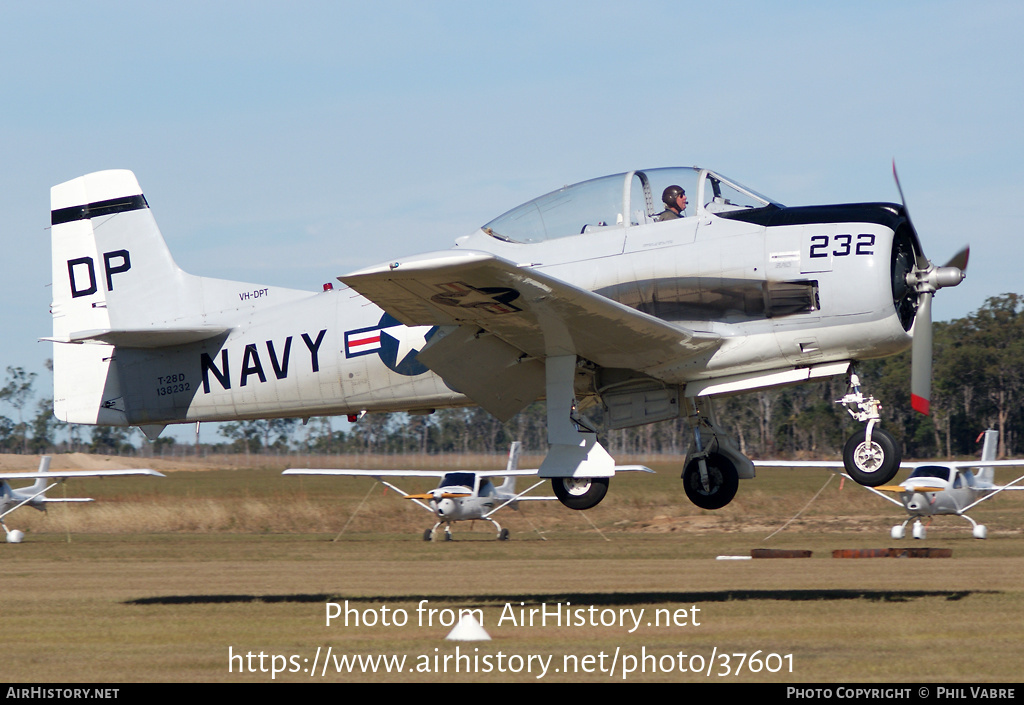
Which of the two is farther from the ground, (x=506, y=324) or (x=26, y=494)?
(x=506, y=324)

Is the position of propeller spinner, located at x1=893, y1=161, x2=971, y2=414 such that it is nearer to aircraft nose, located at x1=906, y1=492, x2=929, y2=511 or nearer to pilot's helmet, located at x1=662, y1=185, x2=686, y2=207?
pilot's helmet, located at x1=662, y1=185, x2=686, y2=207

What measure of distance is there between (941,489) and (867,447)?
1578 cm

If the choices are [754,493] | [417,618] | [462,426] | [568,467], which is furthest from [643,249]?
[462,426]

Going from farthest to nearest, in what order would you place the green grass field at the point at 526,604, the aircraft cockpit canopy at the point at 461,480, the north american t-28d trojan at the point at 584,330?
the aircraft cockpit canopy at the point at 461,480 → the north american t-28d trojan at the point at 584,330 → the green grass field at the point at 526,604

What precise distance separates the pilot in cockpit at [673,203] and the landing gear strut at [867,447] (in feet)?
8.24

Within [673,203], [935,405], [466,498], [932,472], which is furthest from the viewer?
[935,405]

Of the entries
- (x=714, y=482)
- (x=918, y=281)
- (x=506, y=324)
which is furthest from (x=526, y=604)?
(x=918, y=281)

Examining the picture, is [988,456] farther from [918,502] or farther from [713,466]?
[713,466]

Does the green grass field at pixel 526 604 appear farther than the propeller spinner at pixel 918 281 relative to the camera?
No

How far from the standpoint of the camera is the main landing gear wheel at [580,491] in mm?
13602

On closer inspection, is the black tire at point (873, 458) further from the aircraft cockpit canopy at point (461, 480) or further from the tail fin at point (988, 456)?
the aircraft cockpit canopy at point (461, 480)

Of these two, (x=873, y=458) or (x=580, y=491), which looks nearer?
(x=873, y=458)

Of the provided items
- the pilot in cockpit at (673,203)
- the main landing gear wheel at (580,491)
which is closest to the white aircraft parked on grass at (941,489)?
the main landing gear wheel at (580,491)

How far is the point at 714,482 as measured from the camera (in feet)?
46.6
